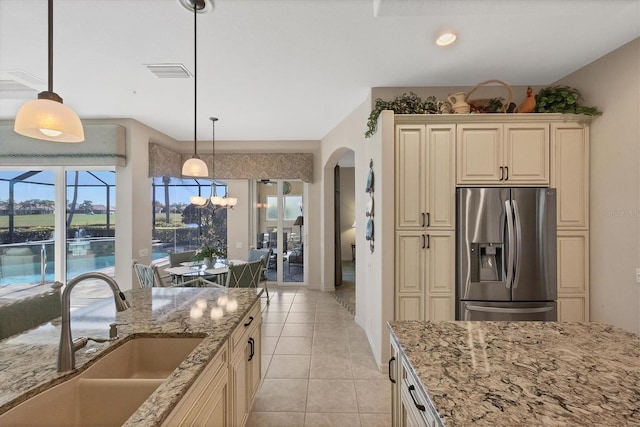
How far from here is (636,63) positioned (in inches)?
87.6

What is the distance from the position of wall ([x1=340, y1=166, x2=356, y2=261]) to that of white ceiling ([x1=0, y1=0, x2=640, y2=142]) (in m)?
4.78

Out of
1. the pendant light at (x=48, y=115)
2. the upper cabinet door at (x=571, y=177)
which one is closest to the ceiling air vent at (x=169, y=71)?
the pendant light at (x=48, y=115)

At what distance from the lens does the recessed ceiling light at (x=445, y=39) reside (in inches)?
85.2

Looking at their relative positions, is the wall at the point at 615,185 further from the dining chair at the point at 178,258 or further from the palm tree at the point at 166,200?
the palm tree at the point at 166,200

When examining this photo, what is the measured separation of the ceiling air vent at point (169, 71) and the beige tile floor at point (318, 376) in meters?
3.11

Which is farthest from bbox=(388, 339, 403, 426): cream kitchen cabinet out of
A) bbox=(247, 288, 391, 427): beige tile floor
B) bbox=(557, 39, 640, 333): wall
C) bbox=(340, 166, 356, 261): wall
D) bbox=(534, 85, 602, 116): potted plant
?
bbox=(340, 166, 356, 261): wall

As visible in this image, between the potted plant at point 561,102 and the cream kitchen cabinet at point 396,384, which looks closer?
the cream kitchen cabinet at point 396,384

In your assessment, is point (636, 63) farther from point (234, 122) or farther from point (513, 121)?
point (234, 122)

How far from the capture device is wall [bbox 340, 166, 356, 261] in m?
8.17

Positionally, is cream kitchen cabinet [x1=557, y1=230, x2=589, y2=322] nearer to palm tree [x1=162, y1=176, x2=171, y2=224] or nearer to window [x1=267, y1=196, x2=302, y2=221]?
window [x1=267, y1=196, x2=302, y2=221]

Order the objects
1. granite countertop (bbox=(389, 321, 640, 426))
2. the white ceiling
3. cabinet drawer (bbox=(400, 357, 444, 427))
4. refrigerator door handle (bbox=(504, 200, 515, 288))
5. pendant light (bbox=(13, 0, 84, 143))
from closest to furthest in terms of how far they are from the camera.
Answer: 1. granite countertop (bbox=(389, 321, 640, 426))
2. cabinet drawer (bbox=(400, 357, 444, 427))
3. pendant light (bbox=(13, 0, 84, 143))
4. the white ceiling
5. refrigerator door handle (bbox=(504, 200, 515, 288))

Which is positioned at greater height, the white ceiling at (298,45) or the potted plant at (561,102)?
the white ceiling at (298,45)

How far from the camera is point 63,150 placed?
3830 millimetres

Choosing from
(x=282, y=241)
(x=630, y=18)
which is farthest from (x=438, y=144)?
(x=282, y=241)
